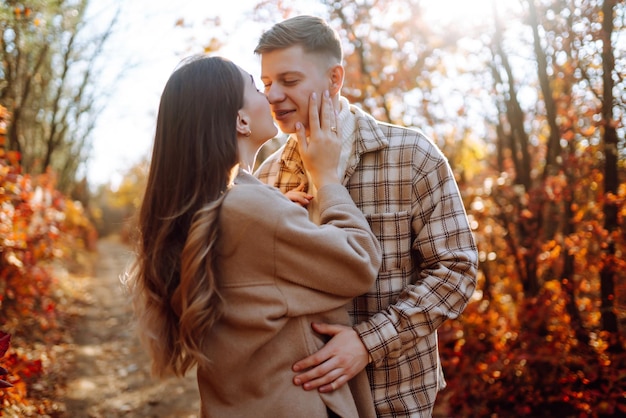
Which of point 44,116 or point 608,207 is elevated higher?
point 44,116

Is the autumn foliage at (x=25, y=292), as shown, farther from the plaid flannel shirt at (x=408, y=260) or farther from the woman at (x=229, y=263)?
the plaid flannel shirt at (x=408, y=260)

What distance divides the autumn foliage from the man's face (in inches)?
109

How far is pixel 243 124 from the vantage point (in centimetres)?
211

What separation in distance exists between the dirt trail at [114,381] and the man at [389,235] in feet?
7.17

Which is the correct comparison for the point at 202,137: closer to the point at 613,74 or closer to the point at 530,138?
the point at 613,74

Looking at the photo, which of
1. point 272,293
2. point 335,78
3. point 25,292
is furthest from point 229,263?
point 25,292

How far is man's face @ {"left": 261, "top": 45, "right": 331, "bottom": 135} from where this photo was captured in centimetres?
250

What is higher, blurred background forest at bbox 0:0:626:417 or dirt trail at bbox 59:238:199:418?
blurred background forest at bbox 0:0:626:417

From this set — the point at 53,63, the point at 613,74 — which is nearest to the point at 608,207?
the point at 613,74

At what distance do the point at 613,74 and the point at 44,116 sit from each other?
11.9 metres

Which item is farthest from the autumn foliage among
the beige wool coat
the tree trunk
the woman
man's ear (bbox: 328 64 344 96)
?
the tree trunk

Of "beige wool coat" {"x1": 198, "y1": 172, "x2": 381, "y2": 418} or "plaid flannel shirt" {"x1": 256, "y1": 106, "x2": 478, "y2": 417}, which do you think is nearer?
"beige wool coat" {"x1": 198, "y1": 172, "x2": 381, "y2": 418}

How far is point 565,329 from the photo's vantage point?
14.8 feet

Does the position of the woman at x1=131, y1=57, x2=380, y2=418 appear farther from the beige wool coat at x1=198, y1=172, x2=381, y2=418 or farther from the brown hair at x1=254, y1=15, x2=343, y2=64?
the brown hair at x1=254, y1=15, x2=343, y2=64
